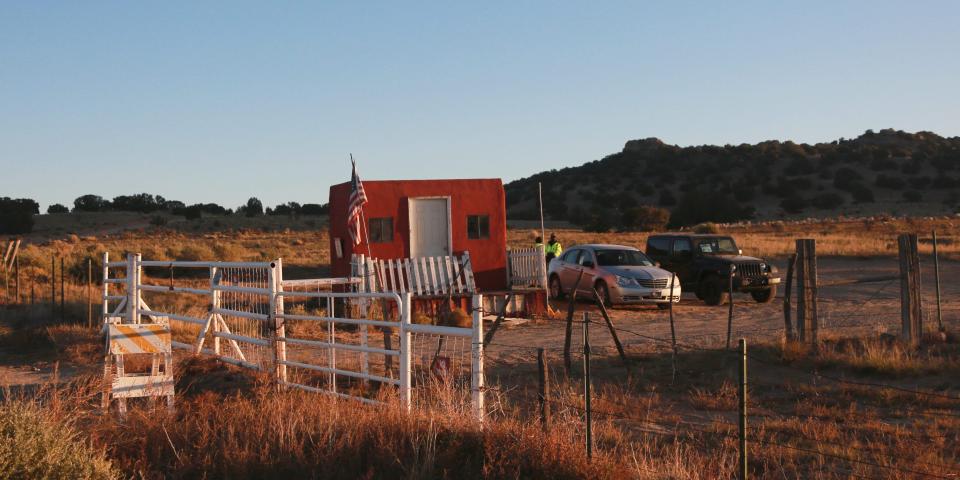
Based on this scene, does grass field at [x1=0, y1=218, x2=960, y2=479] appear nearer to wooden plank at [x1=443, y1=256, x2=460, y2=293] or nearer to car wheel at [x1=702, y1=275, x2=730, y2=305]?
wooden plank at [x1=443, y1=256, x2=460, y2=293]

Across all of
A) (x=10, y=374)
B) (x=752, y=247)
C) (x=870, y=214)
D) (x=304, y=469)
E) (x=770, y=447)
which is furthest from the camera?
(x=870, y=214)

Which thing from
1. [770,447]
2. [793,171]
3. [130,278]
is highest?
[793,171]

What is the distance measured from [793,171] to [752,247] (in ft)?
173

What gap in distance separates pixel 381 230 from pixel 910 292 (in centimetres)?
1152

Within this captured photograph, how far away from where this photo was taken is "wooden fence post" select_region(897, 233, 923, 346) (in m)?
13.4

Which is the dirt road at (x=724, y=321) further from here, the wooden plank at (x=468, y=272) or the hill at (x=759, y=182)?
the hill at (x=759, y=182)

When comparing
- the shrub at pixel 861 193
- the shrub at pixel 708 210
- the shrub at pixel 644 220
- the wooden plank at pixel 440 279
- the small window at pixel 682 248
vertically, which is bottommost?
the wooden plank at pixel 440 279

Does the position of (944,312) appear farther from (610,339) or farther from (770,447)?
(770,447)

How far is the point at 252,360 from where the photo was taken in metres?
11.5

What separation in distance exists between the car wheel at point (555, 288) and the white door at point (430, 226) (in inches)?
148

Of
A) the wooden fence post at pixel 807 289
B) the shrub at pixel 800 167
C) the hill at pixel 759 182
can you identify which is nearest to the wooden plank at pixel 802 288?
the wooden fence post at pixel 807 289

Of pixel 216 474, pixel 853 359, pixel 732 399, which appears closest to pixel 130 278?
pixel 216 474

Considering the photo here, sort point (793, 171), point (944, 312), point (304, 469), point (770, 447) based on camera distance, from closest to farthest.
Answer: point (304, 469) < point (770, 447) < point (944, 312) < point (793, 171)

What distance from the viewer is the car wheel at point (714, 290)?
21.7 m
